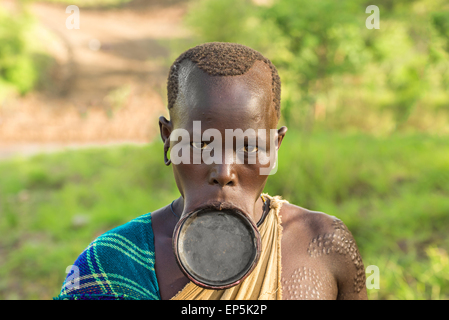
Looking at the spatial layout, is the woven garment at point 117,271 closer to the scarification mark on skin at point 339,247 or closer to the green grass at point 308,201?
the scarification mark on skin at point 339,247

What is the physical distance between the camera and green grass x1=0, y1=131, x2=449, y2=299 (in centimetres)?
445

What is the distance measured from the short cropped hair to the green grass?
3054 mm

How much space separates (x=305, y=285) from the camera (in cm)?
165

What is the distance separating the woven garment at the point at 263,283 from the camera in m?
1.56

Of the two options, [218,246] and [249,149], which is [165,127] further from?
[218,246]

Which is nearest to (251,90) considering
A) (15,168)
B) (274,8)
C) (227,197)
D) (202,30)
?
(227,197)

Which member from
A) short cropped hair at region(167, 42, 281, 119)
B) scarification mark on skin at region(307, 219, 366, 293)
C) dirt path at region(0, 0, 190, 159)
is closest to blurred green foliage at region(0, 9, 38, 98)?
dirt path at region(0, 0, 190, 159)

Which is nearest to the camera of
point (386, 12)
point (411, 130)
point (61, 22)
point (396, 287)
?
point (396, 287)

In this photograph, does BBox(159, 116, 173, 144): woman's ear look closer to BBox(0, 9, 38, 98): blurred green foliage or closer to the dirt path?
the dirt path

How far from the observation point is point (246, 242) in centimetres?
139

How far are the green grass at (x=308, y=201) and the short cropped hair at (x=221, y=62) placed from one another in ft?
10.0

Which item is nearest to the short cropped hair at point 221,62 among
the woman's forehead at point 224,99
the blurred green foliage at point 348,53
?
the woman's forehead at point 224,99
